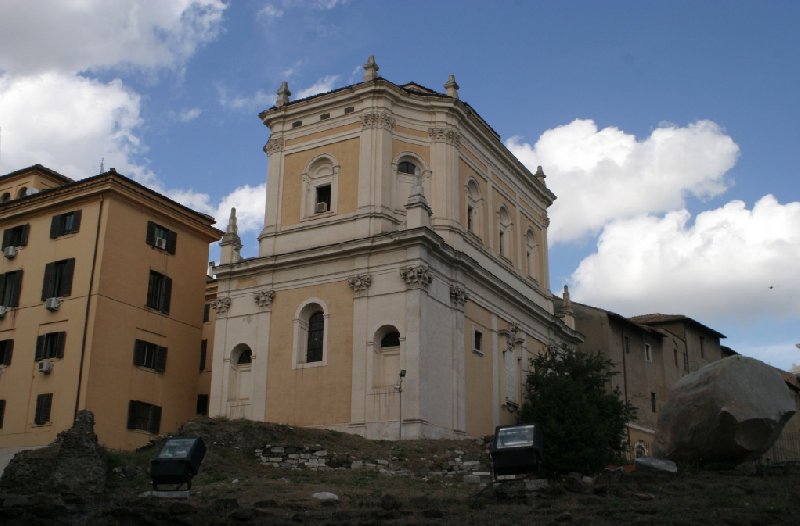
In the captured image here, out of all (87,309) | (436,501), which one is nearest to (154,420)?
(87,309)

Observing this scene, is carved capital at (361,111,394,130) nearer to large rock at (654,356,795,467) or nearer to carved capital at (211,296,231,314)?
carved capital at (211,296,231,314)

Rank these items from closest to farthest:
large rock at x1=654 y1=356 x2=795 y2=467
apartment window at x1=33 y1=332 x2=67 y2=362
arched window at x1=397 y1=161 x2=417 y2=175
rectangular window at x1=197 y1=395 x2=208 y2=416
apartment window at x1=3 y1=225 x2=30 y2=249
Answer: large rock at x1=654 y1=356 x2=795 y2=467 → apartment window at x1=33 y1=332 x2=67 y2=362 → arched window at x1=397 y1=161 x2=417 y2=175 → apartment window at x1=3 y1=225 x2=30 y2=249 → rectangular window at x1=197 y1=395 x2=208 y2=416

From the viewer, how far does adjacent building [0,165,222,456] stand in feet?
129

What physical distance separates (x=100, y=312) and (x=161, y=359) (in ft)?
14.5

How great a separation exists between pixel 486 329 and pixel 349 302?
7249mm

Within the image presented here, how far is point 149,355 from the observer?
42719 mm

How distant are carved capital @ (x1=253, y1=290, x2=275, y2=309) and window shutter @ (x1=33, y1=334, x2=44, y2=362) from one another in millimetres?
9532

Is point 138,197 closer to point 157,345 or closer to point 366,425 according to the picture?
point 157,345

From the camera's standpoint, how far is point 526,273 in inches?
2029

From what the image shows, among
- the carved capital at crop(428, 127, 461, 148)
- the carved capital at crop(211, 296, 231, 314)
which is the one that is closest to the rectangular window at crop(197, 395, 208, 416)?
the carved capital at crop(211, 296, 231, 314)

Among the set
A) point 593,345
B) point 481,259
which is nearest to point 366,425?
point 481,259

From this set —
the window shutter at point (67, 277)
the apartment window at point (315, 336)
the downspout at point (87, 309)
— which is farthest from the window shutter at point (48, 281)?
the apartment window at point (315, 336)

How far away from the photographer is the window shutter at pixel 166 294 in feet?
A: 144

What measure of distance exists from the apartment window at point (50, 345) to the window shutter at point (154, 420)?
4929 millimetres
